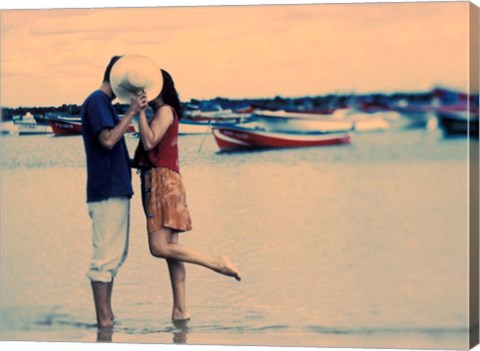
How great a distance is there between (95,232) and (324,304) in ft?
6.06

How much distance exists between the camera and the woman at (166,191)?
1352 centimetres

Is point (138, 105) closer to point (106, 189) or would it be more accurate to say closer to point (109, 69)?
point (109, 69)

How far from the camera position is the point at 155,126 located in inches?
531

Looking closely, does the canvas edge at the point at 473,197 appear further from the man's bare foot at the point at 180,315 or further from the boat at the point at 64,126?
the boat at the point at 64,126

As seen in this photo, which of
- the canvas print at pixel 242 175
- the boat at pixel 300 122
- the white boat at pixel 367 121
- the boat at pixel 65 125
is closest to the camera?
the canvas print at pixel 242 175

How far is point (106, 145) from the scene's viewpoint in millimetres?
13516

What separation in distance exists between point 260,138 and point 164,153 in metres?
0.74

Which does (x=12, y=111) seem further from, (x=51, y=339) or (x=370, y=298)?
(x=370, y=298)

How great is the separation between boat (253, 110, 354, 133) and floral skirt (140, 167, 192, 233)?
0.80m

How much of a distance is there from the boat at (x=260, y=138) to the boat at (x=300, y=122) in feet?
0.10

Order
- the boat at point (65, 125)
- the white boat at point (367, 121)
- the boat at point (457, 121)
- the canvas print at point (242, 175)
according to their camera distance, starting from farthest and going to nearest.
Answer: the boat at point (65, 125), the white boat at point (367, 121), the canvas print at point (242, 175), the boat at point (457, 121)

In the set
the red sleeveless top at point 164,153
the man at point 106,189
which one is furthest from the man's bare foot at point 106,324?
the red sleeveless top at point 164,153

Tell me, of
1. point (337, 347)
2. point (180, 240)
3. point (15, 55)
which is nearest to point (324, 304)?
point (337, 347)

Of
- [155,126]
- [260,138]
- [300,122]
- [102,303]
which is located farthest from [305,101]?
[102,303]
